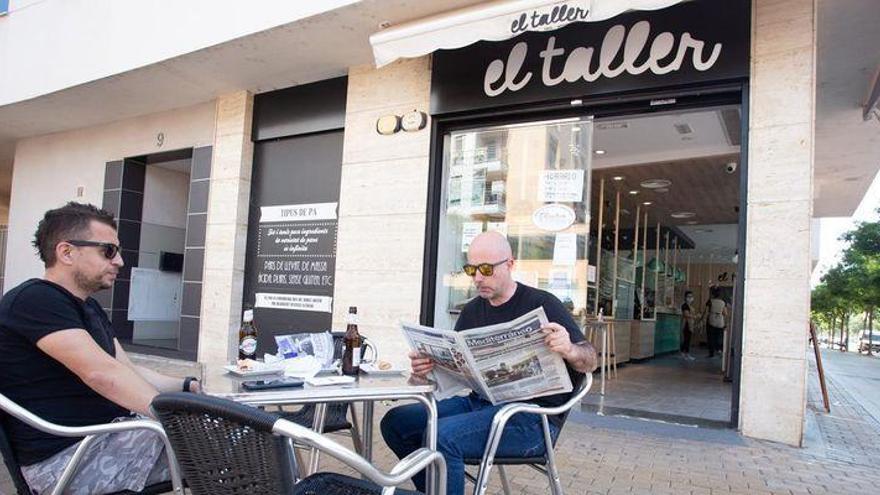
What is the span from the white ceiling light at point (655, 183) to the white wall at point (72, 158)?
6667 millimetres

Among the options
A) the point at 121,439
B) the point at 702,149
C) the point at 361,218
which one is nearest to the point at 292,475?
the point at 121,439

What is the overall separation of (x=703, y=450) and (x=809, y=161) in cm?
218

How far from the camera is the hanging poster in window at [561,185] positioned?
530cm

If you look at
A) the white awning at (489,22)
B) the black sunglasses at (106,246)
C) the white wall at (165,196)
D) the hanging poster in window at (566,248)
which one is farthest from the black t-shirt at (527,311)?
the white wall at (165,196)

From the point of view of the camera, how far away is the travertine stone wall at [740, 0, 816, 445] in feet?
13.3

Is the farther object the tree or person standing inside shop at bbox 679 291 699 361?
the tree

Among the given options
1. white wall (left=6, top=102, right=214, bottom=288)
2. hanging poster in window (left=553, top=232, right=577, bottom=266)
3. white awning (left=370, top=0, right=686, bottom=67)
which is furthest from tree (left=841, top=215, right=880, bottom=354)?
white wall (left=6, top=102, right=214, bottom=288)

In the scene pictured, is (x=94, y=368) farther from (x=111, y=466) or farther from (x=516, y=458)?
(x=516, y=458)

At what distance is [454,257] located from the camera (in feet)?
19.3

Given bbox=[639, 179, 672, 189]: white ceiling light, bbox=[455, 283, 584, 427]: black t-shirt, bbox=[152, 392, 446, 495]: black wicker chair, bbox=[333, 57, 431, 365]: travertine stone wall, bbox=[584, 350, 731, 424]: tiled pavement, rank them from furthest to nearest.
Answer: bbox=[639, 179, 672, 189]: white ceiling light < bbox=[333, 57, 431, 365]: travertine stone wall < bbox=[584, 350, 731, 424]: tiled pavement < bbox=[455, 283, 584, 427]: black t-shirt < bbox=[152, 392, 446, 495]: black wicker chair

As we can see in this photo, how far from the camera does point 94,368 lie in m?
1.69

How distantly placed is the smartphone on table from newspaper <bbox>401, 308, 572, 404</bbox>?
0.43 meters

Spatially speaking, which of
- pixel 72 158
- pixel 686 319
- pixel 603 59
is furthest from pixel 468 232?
pixel 686 319

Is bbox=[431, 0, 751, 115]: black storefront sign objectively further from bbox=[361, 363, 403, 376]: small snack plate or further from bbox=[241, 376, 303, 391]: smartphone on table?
bbox=[241, 376, 303, 391]: smartphone on table
